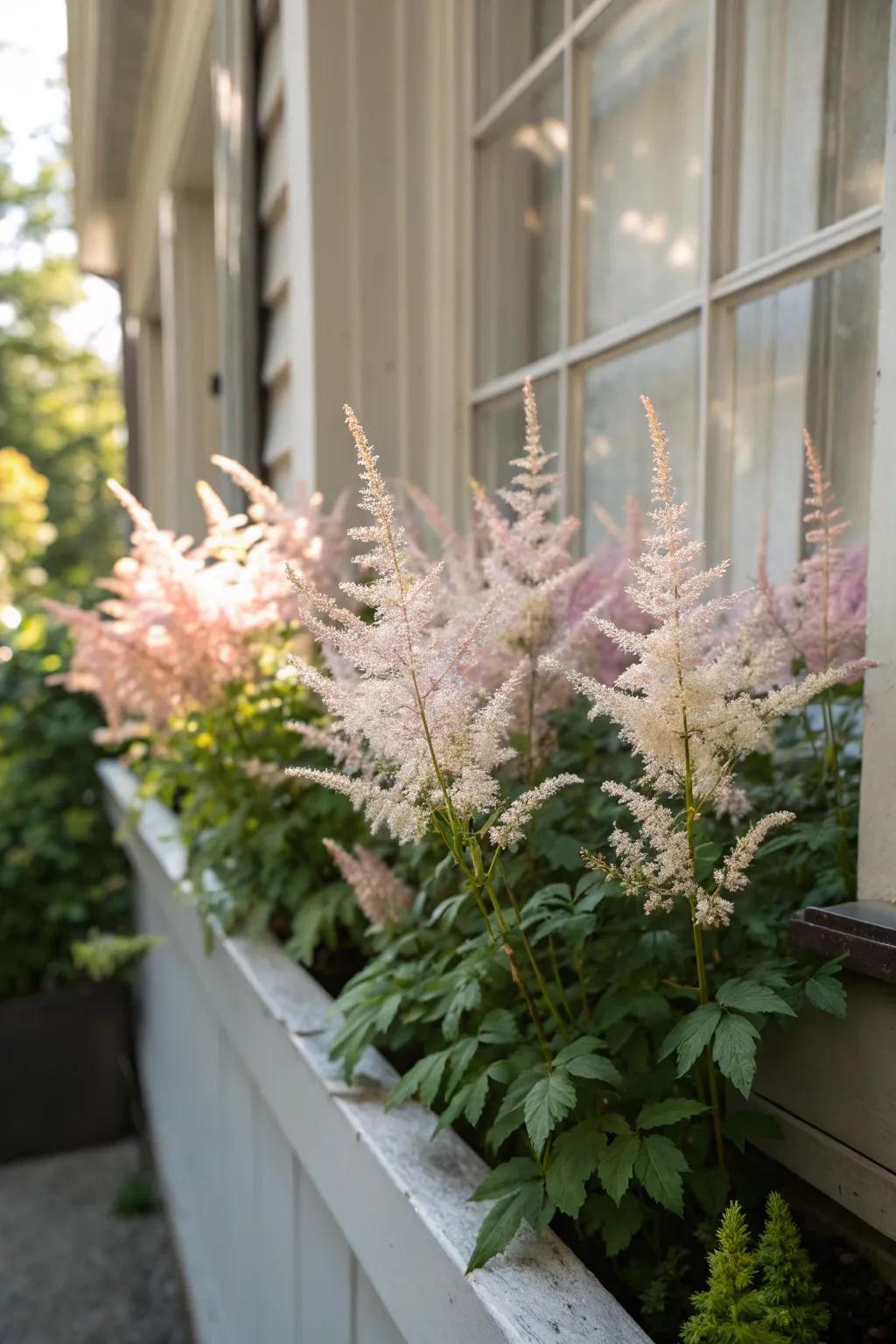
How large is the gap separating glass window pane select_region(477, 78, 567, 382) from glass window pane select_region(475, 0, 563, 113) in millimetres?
83

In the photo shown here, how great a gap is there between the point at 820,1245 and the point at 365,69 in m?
1.87

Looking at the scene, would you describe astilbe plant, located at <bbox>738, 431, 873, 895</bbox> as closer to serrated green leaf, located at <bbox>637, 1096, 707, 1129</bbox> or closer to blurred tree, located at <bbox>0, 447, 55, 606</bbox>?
serrated green leaf, located at <bbox>637, 1096, 707, 1129</bbox>

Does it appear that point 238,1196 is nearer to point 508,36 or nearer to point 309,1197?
point 309,1197

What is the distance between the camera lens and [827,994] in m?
0.74

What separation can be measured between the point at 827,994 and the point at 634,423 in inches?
40.8

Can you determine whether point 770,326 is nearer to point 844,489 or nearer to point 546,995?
point 844,489

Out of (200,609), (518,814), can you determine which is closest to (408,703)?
(518,814)

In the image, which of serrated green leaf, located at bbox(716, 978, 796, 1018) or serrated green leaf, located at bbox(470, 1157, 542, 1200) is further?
serrated green leaf, located at bbox(470, 1157, 542, 1200)

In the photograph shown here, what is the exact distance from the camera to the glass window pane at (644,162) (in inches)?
55.8

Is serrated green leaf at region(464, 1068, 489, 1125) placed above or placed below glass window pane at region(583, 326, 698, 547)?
below

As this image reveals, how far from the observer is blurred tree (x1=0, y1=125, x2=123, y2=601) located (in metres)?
15.8

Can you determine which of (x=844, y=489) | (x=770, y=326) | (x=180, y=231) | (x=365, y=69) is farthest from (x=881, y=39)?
(x=180, y=231)

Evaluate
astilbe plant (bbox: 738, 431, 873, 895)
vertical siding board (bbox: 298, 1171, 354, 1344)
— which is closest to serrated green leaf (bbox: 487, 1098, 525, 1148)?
astilbe plant (bbox: 738, 431, 873, 895)

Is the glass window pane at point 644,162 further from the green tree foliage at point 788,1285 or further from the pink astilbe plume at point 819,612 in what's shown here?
the green tree foliage at point 788,1285
